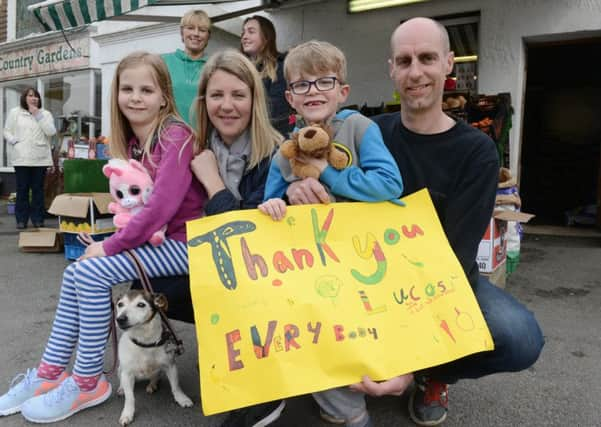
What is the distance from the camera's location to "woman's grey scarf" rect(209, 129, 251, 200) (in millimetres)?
1903

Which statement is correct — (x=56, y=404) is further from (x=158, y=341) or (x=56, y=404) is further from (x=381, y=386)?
(x=381, y=386)

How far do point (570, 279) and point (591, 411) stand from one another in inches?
95.4

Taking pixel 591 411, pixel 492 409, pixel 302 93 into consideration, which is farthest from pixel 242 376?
pixel 591 411

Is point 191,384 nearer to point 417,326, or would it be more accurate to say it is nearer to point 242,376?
point 242,376

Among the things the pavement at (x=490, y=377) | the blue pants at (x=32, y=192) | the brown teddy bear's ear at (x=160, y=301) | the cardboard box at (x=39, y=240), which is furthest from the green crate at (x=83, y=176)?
the brown teddy bear's ear at (x=160, y=301)

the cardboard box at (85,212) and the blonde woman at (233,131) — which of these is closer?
the blonde woman at (233,131)

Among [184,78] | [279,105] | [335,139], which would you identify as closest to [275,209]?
[335,139]

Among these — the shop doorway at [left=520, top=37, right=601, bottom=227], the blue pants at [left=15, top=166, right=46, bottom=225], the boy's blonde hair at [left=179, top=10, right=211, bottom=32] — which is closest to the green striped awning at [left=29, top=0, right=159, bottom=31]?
the boy's blonde hair at [left=179, top=10, right=211, bottom=32]

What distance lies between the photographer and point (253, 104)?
75.7 inches

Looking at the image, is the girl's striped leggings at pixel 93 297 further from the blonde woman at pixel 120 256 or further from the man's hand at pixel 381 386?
the man's hand at pixel 381 386

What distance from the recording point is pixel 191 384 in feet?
7.39

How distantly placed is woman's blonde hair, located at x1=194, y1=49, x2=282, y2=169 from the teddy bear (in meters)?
0.30

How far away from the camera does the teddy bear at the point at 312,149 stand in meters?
1.52

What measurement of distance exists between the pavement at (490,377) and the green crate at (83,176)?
101 cm
